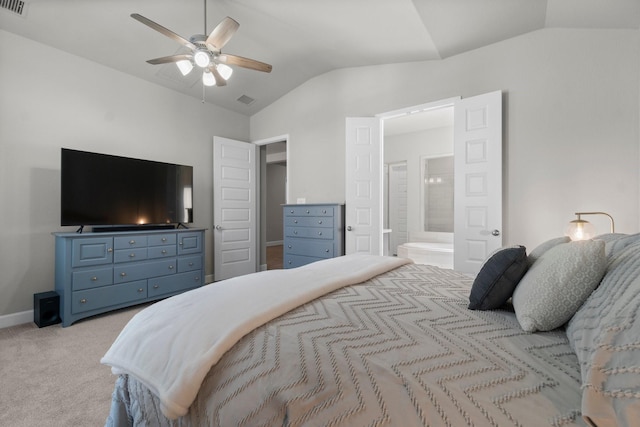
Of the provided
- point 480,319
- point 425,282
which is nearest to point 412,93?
point 425,282

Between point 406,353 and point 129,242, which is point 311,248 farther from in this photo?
point 406,353

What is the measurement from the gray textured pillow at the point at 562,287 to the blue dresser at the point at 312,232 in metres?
2.75

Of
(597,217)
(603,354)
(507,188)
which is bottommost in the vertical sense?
(603,354)

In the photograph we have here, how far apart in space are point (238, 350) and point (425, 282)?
1.03 metres

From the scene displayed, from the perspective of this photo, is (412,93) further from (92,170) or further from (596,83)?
(92,170)

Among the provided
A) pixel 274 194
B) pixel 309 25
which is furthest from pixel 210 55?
pixel 274 194

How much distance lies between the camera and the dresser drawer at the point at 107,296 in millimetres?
2893

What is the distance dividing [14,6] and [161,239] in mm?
2501

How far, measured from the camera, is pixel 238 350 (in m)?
0.84

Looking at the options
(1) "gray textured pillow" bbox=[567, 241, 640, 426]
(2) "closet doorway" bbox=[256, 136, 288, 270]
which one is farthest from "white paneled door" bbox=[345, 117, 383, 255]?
(2) "closet doorway" bbox=[256, 136, 288, 270]

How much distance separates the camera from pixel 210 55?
2.46 metres

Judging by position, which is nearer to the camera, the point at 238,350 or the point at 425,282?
the point at 238,350

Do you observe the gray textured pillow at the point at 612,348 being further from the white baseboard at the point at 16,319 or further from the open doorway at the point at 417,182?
the open doorway at the point at 417,182

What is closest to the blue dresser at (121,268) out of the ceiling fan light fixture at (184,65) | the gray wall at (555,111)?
the ceiling fan light fixture at (184,65)
